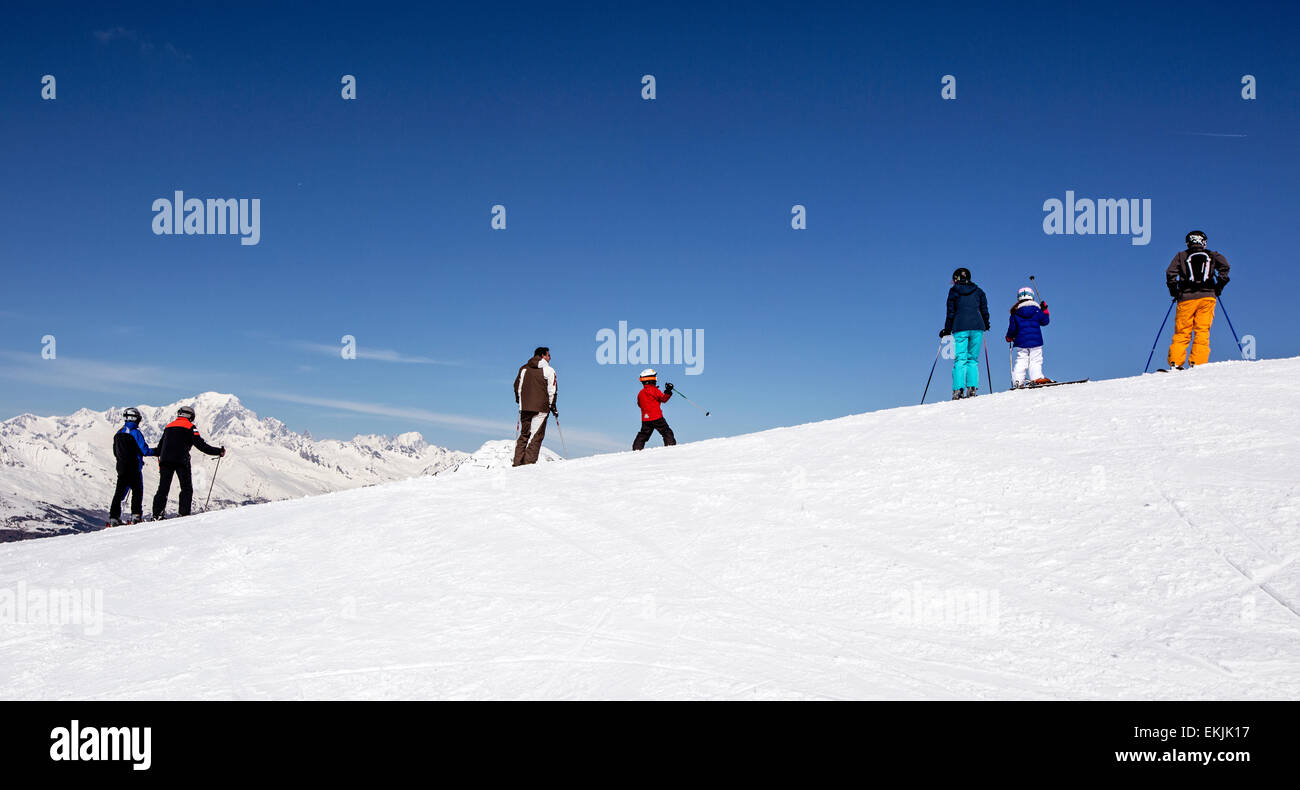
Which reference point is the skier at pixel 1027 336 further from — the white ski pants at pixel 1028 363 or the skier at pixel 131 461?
the skier at pixel 131 461

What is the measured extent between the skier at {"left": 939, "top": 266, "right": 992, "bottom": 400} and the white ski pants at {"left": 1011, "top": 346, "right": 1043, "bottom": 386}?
2.95 ft

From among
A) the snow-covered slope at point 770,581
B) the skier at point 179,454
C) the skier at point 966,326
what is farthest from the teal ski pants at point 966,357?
the skier at point 179,454

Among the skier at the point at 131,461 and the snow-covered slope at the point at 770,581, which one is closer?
the snow-covered slope at the point at 770,581

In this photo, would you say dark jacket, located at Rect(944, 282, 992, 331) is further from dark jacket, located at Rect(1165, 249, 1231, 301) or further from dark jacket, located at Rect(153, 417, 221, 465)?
dark jacket, located at Rect(153, 417, 221, 465)

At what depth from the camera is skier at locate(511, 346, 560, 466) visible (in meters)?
15.4

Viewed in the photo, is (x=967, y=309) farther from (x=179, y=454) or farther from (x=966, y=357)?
(x=179, y=454)

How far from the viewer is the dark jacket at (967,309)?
14852mm

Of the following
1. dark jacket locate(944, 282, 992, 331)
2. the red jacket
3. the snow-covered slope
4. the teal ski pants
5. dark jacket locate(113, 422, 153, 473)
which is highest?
dark jacket locate(944, 282, 992, 331)

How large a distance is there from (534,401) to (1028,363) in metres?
10.4

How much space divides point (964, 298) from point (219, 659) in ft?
46.3

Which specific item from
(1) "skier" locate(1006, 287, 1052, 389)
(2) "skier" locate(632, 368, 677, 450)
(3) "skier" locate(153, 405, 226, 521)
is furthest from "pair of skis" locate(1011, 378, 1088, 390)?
(3) "skier" locate(153, 405, 226, 521)

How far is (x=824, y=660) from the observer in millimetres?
4926

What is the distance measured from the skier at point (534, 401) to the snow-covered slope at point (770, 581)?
4.75m

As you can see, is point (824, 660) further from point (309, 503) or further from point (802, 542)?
point (309, 503)
